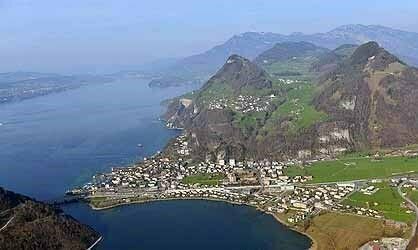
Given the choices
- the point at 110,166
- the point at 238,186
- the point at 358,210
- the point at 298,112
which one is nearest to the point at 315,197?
the point at 358,210

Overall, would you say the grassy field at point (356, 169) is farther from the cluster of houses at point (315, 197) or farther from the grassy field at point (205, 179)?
the grassy field at point (205, 179)

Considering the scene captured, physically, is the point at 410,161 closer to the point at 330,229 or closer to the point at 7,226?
the point at 330,229

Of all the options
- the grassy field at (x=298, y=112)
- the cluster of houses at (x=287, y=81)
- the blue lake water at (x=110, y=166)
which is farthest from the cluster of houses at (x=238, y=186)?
the cluster of houses at (x=287, y=81)

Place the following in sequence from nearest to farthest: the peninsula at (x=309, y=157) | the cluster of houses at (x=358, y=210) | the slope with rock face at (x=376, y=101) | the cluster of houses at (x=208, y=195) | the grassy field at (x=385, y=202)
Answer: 1. the grassy field at (x=385, y=202)
2. the cluster of houses at (x=358, y=210)
3. the peninsula at (x=309, y=157)
4. the cluster of houses at (x=208, y=195)
5. the slope with rock face at (x=376, y=101)

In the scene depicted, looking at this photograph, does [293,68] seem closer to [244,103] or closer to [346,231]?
[244,103]

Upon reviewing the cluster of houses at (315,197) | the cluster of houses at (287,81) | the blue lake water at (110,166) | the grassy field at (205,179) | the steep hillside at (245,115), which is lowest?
the blue lake water at (110,166)

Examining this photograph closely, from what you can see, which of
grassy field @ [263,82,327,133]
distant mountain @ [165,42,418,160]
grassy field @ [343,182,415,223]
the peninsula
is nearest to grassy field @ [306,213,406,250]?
the peninsula
